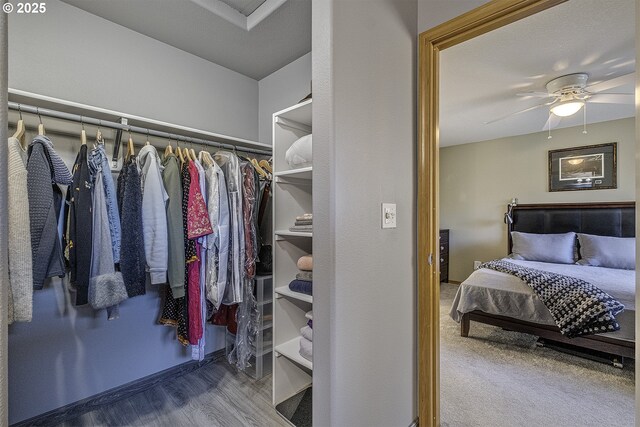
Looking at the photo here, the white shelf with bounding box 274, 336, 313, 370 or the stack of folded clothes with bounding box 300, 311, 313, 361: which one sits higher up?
the stack of folded clothes with bounding box 300, 311, 313, 361

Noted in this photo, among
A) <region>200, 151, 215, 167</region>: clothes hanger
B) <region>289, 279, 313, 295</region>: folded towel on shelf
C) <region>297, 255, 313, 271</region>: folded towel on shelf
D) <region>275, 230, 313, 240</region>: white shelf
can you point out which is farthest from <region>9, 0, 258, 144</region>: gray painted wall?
<region>289, 279, 313, 295</region>: folded towel on shelf

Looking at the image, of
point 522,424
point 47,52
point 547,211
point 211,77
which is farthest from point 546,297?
point 47,52

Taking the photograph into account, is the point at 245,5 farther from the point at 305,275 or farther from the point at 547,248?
the point at 547,248

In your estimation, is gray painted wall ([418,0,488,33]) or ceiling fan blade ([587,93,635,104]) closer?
gray painted wall ([418,0,488,33])

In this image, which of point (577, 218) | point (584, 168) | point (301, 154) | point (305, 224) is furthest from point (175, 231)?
point (584, 168)

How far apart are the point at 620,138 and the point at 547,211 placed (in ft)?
3.84

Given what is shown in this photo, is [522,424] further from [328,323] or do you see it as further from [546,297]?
[328,323]

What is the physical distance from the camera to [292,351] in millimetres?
1780

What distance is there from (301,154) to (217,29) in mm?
1086

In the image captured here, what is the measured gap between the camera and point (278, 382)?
183 cm

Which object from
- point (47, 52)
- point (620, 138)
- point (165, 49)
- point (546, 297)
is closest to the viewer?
→ point (47, 52)

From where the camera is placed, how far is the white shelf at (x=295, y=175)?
5.40ft

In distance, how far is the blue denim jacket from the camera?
1.50 meters

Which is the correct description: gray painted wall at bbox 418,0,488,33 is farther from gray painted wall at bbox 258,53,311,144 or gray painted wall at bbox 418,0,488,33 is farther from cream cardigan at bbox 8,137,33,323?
cream cardigan at bbox 8,137,33,323
